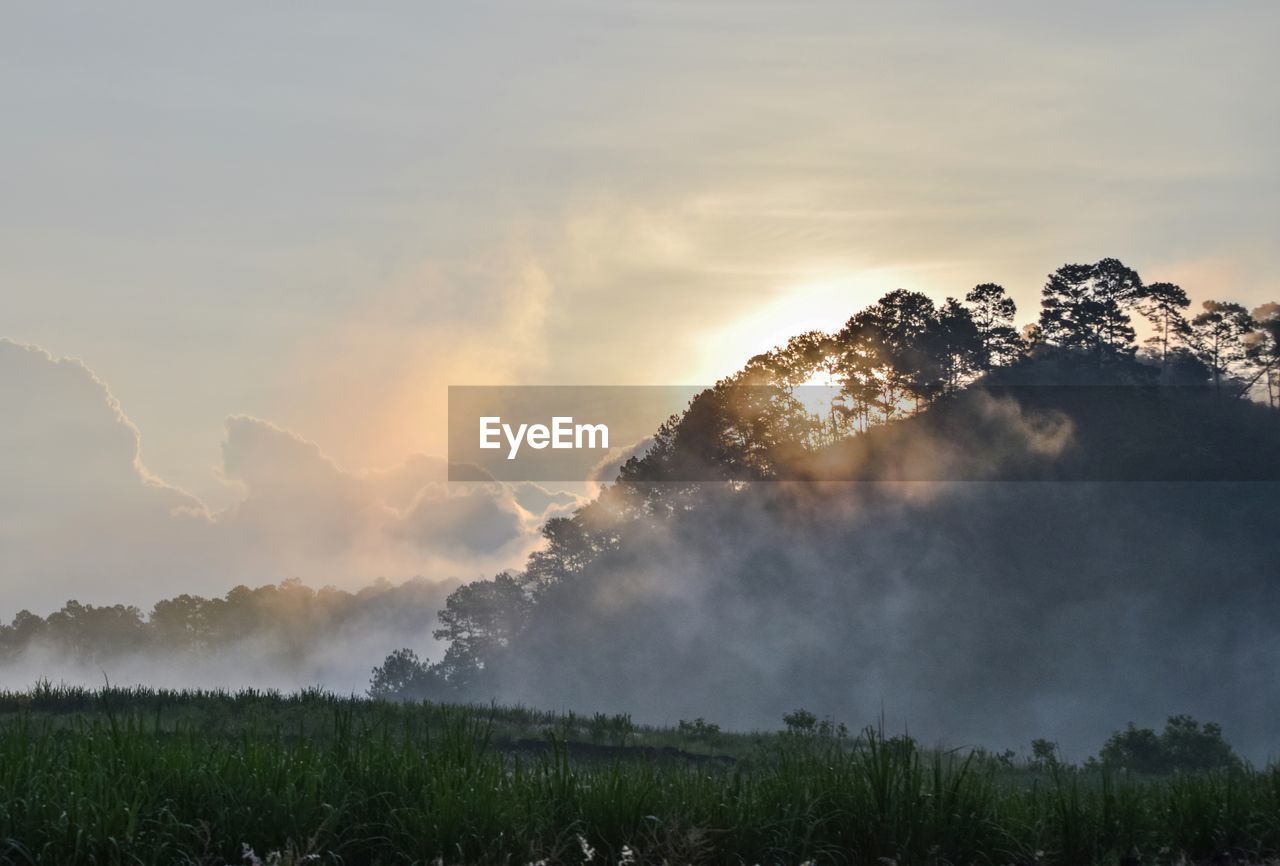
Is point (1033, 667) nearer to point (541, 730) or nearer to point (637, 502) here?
point (637, 502)

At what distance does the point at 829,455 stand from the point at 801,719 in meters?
83.7

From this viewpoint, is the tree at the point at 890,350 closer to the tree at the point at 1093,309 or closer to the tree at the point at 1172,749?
the tree at the point at 1093,309

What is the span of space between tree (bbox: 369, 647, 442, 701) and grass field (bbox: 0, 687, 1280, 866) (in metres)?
99.7

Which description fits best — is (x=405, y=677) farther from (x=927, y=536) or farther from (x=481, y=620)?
(x=927, y=536)

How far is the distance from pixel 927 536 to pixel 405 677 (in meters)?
46.4

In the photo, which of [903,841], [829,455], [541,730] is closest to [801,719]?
[541,730]

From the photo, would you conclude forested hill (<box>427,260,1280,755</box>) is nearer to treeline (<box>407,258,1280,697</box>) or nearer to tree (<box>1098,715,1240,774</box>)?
treeline (<box>407,258,1280,697</box>)

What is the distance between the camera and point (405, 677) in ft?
356

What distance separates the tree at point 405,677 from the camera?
107m

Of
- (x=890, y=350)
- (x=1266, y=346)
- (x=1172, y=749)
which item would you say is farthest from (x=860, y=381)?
(x=1172, y=749)

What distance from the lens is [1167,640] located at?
323 ft

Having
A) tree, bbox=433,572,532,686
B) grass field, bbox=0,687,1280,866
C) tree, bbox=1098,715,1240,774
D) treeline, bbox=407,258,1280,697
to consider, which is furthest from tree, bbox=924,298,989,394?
grass field, bbox=0,687,1280,866

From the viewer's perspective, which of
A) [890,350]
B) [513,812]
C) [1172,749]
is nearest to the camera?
[513,812]

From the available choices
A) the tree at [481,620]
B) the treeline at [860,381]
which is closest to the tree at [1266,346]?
the treeline at [860,381]
